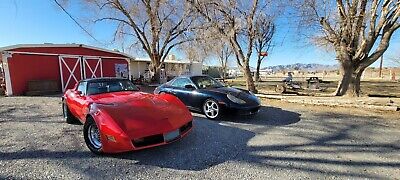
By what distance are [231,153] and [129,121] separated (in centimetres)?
167

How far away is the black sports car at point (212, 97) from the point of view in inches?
235

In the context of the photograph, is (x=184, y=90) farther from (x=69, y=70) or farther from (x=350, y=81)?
(x=69, y=70)

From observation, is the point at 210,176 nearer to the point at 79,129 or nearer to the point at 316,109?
the point at 79,129

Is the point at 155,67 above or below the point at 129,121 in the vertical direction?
above

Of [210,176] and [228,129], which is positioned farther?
[228,129]

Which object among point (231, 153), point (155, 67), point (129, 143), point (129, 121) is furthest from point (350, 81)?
point (155, 67)

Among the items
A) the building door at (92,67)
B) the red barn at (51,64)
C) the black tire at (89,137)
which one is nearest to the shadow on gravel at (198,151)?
the black tire at (89,137)

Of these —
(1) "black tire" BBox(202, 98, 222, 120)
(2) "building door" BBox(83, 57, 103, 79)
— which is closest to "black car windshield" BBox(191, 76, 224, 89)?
(1) "black tire" BBox(202, 98, 222, 120)

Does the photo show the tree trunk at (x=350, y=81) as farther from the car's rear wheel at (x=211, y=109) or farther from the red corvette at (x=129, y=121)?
the red corvette at (x=129, y=121)

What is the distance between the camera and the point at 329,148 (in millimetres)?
3986

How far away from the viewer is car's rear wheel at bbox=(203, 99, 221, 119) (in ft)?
20.1

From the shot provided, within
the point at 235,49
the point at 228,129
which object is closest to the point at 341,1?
the point at 235,49

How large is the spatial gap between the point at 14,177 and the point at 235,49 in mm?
10432

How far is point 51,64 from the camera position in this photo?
47.0 ft
